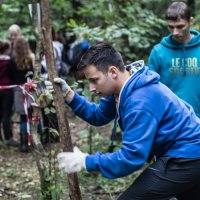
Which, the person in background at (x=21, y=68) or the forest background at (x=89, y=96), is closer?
the forest background at (x=89, y=96)

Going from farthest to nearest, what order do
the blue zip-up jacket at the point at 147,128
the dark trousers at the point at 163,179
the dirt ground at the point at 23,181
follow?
the dirt ground at the point at 23,181 < the dark trousers at the point at 163,179 < the blue zip-up jacket at the point at 147,128

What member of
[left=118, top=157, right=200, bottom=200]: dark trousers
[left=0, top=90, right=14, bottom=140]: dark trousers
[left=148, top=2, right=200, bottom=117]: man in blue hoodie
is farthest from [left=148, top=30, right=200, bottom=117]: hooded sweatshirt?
[left=0, top=90, right=14, bottom=140]: dark trousers

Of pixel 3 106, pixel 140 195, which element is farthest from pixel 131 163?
pixel 3 106

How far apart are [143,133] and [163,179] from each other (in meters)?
0.45

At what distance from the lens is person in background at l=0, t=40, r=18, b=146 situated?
7.09m

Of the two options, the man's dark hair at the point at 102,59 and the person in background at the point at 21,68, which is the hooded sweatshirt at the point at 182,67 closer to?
the man's dark hair at the point at 102,59

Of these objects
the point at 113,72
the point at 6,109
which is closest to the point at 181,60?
the point at 113,72

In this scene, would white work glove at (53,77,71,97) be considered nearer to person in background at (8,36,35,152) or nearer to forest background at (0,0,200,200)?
forest background at (0,0,200,200)

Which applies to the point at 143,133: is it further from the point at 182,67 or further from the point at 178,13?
the point at 178,13

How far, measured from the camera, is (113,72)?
113 inches

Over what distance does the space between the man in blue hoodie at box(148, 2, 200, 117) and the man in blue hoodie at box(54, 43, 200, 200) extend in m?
1.23

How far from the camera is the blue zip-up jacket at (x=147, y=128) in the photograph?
271 cm

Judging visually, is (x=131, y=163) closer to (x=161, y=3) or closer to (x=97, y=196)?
(x=97, y=196)

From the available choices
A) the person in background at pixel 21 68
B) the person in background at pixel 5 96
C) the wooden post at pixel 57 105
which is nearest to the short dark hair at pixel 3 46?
the person in background at pixel 5 96
